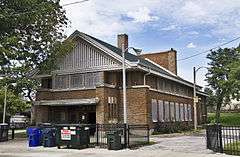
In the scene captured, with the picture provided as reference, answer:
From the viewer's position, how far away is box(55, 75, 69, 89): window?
35156mm

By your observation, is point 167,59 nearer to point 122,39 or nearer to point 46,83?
point 122,39

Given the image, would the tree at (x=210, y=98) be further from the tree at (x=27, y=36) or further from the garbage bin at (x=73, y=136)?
the garbage bin at (x=73, y=136)

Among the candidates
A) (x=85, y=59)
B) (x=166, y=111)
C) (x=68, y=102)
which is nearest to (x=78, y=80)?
(x=85, y=59)

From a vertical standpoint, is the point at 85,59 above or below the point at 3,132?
above

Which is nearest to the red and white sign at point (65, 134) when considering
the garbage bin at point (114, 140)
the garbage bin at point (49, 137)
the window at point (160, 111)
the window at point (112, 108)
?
the garbage bin at point (49, 137)

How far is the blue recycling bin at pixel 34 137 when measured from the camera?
2274 centimetres

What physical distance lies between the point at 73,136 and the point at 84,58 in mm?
14320

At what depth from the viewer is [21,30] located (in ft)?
103

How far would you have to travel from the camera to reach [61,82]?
35.4 m

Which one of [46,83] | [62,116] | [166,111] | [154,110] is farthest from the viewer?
[166,111]

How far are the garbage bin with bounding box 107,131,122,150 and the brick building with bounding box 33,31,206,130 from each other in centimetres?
1049

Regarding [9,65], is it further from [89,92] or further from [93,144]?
[93,144]

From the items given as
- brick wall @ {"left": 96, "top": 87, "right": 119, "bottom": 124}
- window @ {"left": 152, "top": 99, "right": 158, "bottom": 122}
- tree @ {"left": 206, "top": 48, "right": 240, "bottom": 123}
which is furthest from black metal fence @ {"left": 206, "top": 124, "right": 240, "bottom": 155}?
tree @ {"left": 206, "top": 48, "right": 240, "bottom": 123}

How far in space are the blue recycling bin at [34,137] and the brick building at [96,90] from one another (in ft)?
27.9
